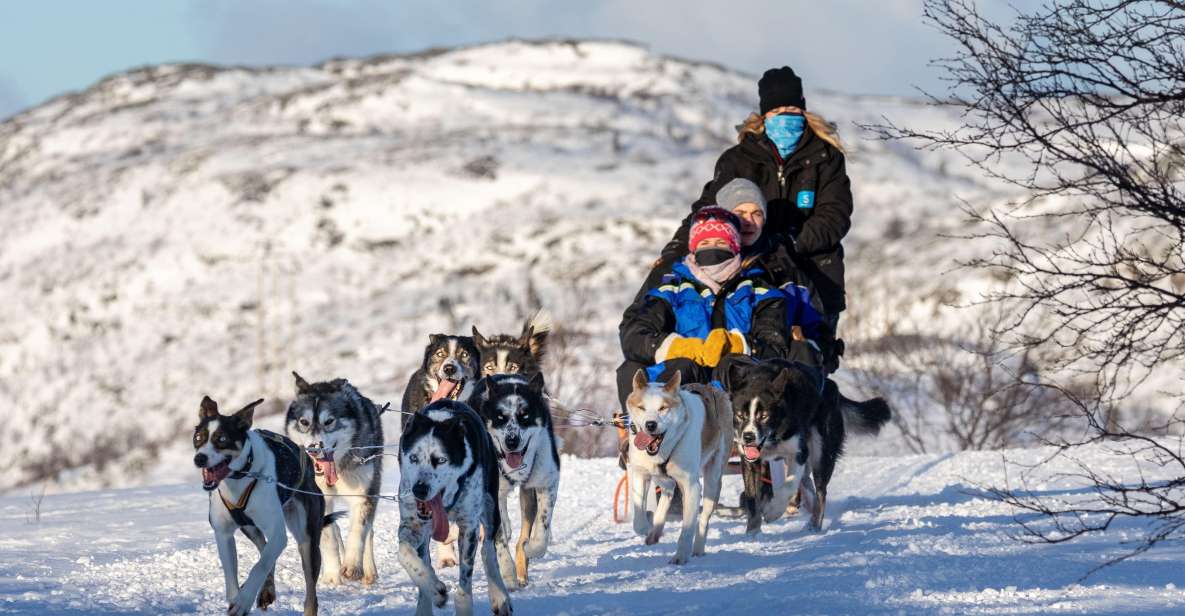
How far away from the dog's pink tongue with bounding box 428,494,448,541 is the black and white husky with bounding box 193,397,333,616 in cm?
67

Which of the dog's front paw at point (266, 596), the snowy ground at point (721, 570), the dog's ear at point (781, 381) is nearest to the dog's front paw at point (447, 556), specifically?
the snowy ground at point (721, 570)

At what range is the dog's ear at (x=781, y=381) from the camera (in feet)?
25.9

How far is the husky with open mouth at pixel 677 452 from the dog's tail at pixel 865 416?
177 centimetres

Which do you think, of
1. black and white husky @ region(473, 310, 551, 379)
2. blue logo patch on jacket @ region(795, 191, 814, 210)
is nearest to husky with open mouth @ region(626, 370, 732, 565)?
black and white husky @ region(473, 310, 551, 379)

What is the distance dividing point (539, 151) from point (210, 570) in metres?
42.1

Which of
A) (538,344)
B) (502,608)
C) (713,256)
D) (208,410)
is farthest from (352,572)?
(713,256)

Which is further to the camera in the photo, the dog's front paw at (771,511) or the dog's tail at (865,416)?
the dog's tail at (865,416)

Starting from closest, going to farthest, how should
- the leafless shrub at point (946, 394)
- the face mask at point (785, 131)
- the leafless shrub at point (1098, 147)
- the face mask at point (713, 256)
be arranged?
the leafless shrub at point (1098, 147) < the face mask at point (713, 256) < the face mask at point (785, 131) < the leafless shrub at point (946, 394)

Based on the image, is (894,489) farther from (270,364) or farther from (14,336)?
(14,336)

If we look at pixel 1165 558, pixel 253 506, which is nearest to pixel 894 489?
pixel 1165 558

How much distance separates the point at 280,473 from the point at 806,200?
4835 mm

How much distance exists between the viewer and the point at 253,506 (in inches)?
227

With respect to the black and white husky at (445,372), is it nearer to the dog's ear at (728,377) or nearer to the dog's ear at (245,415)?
the dog's ear at (728,377)

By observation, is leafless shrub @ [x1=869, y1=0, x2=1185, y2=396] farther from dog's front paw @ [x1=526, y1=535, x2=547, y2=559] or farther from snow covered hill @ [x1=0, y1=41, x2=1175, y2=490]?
snow covered hill @ [x1=0, y1=41, x2=1175, y2=490]
